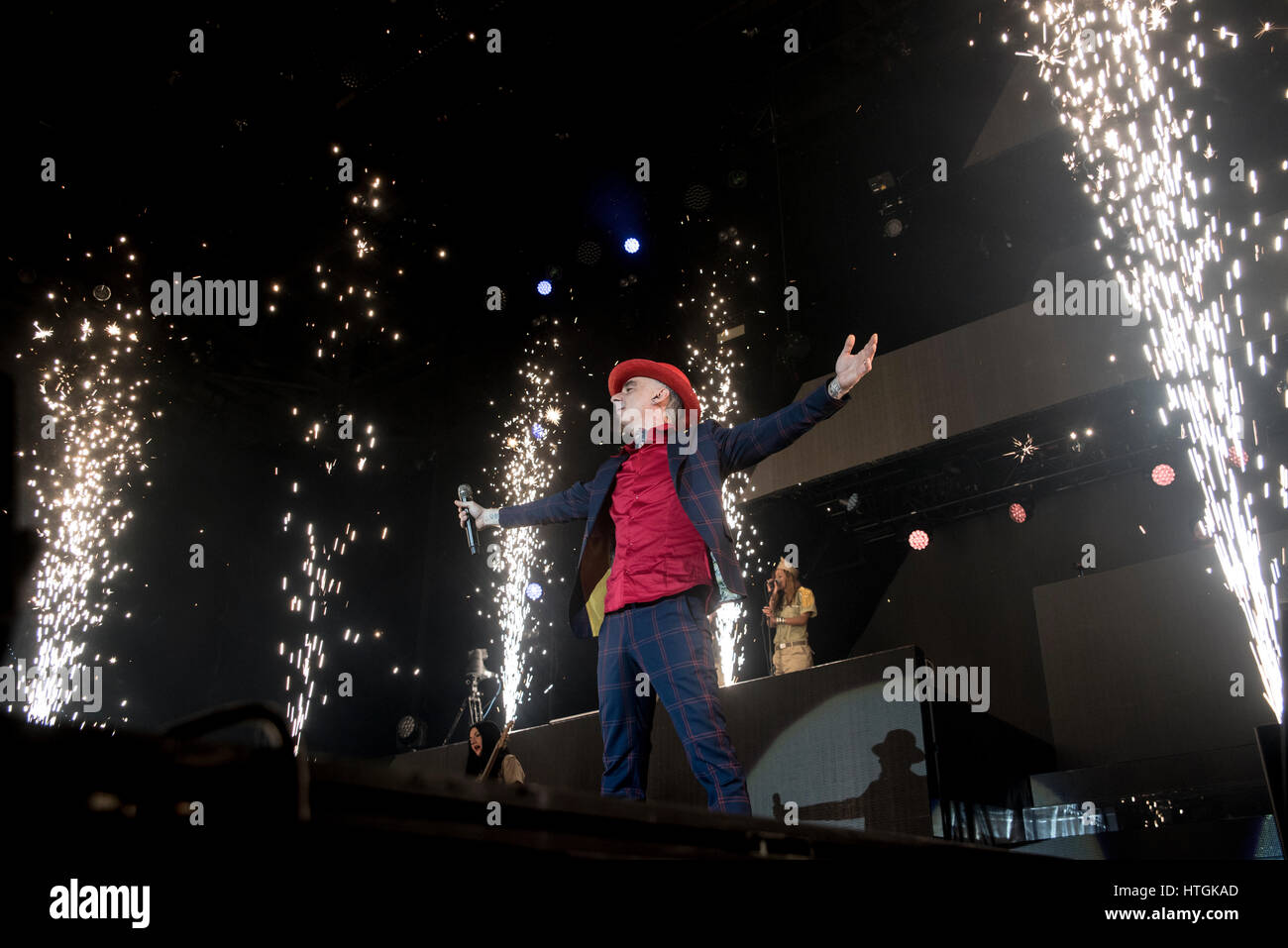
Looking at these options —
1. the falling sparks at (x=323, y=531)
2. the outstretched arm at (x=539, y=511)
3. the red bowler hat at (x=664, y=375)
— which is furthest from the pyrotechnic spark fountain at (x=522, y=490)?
the red bowler hat at (x=664, y=375)

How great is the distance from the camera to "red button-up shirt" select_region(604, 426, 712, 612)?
3516mm

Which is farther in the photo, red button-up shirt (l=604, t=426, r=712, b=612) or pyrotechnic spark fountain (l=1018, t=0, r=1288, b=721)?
pyrotechnic spark fountain (l=1018, t=0, r=1288, b=721)

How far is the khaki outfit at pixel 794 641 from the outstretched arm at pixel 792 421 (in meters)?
2.63

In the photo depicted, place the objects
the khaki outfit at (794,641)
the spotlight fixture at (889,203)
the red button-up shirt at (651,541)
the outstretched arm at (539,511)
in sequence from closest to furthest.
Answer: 1. the red button-up shirt at (651,541)
2. the outstretched arm at (539,511)
3. the khaki outfit at (794,641)
4. the spotlight fixture at (889,203)

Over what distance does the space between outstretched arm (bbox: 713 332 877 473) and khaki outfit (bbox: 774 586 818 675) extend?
2.63 meters

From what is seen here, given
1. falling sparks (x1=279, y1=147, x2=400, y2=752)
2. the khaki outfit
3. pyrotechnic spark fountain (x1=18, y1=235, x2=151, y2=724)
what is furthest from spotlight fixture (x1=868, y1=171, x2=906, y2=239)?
pyrotechnic spark fountain (x1=18, y1=235, x2=151, y2=724)

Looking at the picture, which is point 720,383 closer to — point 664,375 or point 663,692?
point 664,375

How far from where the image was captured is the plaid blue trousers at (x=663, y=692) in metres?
3.16

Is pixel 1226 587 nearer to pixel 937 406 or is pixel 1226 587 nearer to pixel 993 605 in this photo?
pixel 993 605

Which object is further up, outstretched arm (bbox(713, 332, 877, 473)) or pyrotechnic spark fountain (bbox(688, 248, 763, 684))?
pyrotechnic spark fountain (bbox(688, 248, 763, 684))

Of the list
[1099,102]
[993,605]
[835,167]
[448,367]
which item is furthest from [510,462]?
[1099,102]

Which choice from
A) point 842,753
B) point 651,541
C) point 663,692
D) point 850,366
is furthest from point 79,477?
point 850,366

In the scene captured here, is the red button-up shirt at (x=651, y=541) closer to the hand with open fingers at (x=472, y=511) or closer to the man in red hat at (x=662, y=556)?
the man in red hat at (x=662, y=556)

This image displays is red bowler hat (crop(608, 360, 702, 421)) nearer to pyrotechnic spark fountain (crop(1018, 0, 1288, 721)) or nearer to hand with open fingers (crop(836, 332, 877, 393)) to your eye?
hand with open fingers (crop(836, 332, 877, 393))
